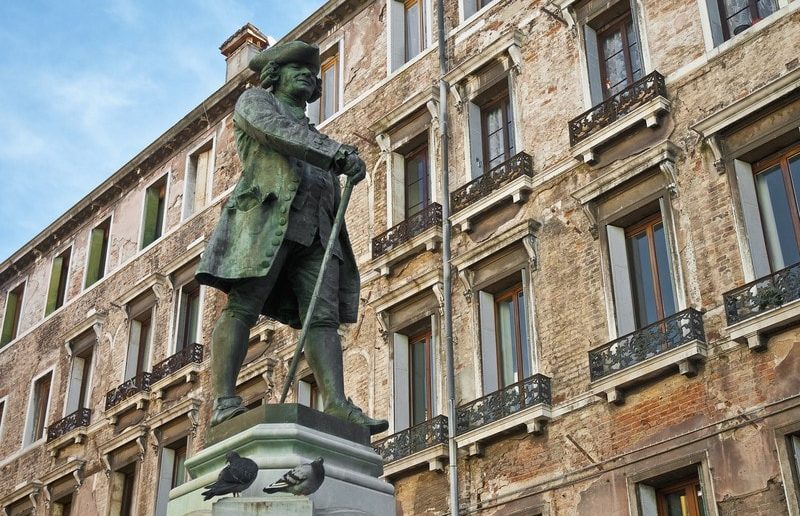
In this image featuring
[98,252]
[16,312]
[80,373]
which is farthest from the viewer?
[16,312]

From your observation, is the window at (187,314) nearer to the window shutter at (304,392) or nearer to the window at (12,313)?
the window shutter at (304,392)

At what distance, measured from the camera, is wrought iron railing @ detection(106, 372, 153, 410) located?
22.1m

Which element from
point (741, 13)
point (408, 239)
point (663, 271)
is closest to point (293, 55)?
point (663, 271)

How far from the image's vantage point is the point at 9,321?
2892cm

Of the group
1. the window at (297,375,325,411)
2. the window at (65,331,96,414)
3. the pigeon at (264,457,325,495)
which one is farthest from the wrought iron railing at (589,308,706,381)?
the window at (65,331,96,414)

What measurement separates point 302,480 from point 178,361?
17265 millimetres

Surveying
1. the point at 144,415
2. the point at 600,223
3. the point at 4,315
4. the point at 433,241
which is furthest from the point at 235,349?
the point at 4,315

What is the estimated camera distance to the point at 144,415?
21.9 metres

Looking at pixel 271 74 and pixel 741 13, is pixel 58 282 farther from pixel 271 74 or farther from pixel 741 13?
pixel 271 74

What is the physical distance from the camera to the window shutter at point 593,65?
15453mm

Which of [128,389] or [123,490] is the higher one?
[128,389]

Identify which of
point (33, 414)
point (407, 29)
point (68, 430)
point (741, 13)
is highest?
point (407, 29)

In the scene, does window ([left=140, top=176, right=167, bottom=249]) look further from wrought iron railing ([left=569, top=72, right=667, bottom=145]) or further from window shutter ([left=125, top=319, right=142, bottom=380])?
wrought iron railing ([left=569, top=72, right=667, bottom=145])

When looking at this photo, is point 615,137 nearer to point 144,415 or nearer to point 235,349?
point 235,349
